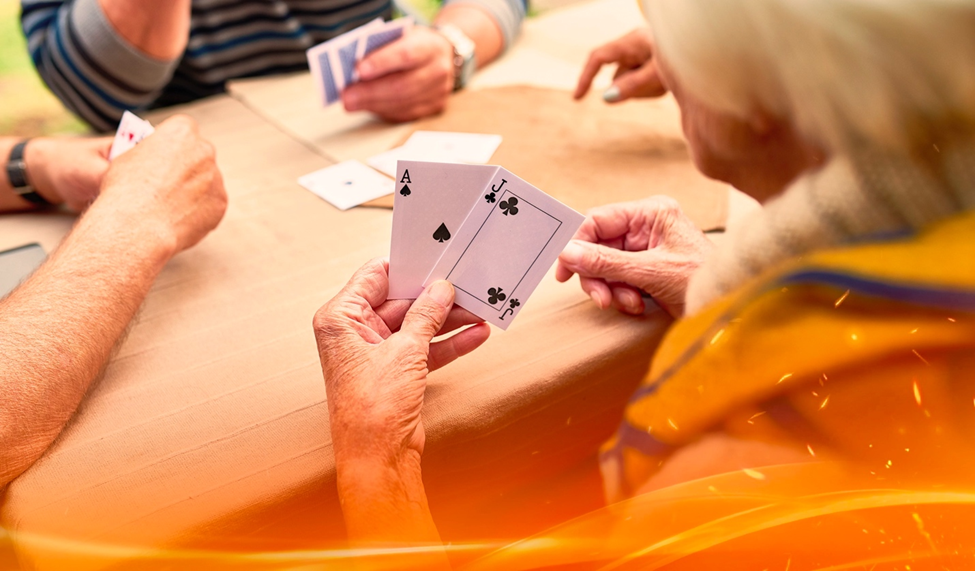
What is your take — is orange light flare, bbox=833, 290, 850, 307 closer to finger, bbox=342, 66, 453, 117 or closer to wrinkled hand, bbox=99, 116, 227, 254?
Result: wrinkled hand, bbox=99, 116, 227, 254

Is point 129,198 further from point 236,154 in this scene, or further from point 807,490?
point 807,490

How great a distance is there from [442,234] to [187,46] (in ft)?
4.14

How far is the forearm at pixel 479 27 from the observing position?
167cm

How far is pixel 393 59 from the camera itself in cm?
143

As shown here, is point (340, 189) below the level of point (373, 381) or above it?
below

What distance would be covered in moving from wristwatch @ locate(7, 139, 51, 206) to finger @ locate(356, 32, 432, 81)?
2.00 feet

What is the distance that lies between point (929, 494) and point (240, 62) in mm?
1690

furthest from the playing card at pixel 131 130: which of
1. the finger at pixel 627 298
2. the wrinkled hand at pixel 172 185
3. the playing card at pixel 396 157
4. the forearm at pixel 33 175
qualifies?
the finger at pixel 627 298

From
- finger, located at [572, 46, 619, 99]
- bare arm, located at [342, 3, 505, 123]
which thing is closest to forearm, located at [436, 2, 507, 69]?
bare arm, located at [342, 3, 505, 123]

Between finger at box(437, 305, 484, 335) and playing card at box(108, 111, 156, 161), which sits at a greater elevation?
playing card at box(108, 111, 156, 161)

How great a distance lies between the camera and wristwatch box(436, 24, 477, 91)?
1548 mm

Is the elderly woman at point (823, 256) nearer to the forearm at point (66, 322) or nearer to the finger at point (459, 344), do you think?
the finger at point (459, 344)

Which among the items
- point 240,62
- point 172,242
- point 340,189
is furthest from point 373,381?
point 240,62

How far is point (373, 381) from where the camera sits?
0.65 metres
